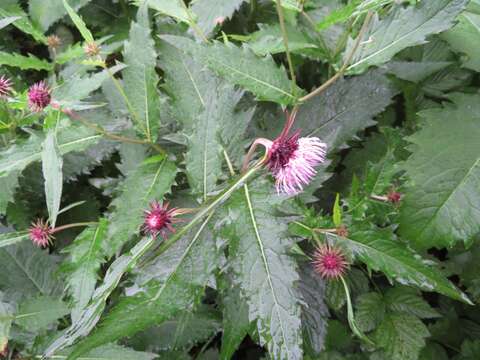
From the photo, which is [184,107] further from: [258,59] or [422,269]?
[422,269]

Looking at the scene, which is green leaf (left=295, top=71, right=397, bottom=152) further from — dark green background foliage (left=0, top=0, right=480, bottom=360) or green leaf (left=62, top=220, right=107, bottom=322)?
green leaf (left=62, top=220, right=107, bottom=322)

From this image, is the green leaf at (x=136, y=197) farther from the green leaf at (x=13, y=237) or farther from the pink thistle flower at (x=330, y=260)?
the pink thistle flower at (x=330, y=260)

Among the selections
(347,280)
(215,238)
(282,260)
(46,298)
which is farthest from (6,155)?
(347,280)

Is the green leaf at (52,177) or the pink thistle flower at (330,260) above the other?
the green leaf at (52,177)

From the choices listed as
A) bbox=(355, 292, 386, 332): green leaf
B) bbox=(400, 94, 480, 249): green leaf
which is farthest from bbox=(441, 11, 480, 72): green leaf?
bbox=(355, 292, 386, 332): green leaf

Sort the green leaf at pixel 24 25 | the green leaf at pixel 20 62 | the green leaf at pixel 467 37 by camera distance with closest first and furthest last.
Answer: the green leaf at pixel 467 37
the green leaf at pixel 20 62
the green leaf at pixel 24 25

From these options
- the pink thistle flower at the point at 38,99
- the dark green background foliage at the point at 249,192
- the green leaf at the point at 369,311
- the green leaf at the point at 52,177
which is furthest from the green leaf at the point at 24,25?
→ the green leaf at the point at 369,311

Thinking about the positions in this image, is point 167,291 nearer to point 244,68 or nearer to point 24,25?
point 244,68
